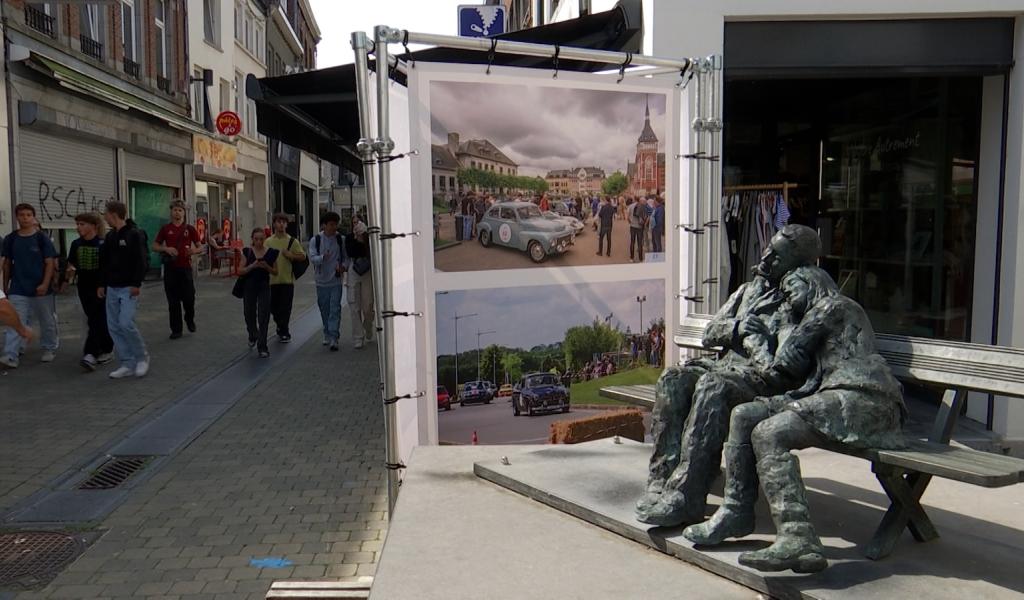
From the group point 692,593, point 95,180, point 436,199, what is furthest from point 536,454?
point 95,180

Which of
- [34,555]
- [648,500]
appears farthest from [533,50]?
[34,555]

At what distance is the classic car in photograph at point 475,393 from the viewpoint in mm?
4887

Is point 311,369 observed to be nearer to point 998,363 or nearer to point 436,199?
point 436,199

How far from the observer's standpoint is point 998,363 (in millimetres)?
3117

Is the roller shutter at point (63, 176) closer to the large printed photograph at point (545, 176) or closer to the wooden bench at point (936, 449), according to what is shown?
the large printed photograph at point (545, 176)

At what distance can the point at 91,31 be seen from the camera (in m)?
18.7

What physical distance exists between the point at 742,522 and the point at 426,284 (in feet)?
7.22

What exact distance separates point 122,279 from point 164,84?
16.9 m

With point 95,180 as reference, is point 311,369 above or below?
below

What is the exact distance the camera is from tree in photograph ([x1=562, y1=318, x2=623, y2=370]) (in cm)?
512

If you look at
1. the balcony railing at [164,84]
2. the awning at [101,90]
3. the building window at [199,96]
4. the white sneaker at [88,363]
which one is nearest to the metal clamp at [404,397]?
the white sneaker at [88,363]

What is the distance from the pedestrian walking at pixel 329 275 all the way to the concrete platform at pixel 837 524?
6.66 meters

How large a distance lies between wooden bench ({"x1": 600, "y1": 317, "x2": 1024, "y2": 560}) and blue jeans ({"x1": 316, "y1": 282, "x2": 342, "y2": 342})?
832cm

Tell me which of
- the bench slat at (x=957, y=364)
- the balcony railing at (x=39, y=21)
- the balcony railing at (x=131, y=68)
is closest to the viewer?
the bench slat at (x=957, y=364)
